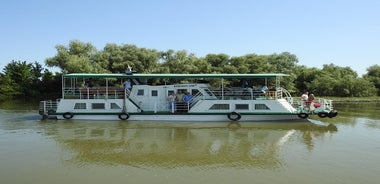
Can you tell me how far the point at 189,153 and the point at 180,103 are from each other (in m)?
10.3

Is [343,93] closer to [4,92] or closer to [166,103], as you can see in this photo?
[166,103]

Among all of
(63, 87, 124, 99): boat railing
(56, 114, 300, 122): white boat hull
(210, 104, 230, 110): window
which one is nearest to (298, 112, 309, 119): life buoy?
(56, 114, 300, 122): white boat hull

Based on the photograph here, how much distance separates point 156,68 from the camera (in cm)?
5425

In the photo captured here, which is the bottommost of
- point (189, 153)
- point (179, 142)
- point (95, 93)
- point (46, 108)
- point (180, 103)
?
point (189, 153)

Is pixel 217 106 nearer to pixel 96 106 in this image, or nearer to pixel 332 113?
pixel 332 113

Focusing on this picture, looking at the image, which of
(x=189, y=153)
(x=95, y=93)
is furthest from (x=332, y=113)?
(x=95, y=93)

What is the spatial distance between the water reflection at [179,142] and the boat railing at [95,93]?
7.43 ft

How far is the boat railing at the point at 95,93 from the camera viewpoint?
25266 millimetres

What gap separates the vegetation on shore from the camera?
A: 5303cm

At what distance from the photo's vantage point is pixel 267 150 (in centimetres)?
1555

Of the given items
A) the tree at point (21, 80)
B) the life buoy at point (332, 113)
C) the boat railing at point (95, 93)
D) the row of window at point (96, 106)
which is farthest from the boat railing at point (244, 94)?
the tree at point (21, 80)

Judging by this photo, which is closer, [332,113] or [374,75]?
[332,113]

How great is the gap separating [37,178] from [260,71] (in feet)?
161

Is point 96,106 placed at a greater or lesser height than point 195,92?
lesser
